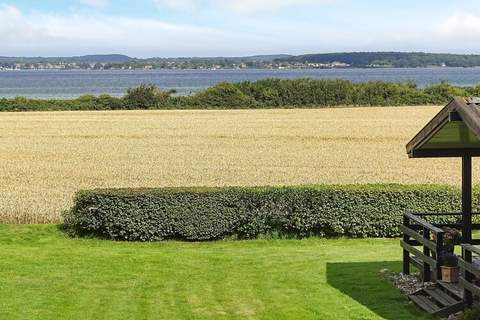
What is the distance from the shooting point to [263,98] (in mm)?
86312

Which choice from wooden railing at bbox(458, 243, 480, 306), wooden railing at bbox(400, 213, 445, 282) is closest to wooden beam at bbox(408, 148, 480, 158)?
wooden railing at bbox(400, 213, 445, 282)

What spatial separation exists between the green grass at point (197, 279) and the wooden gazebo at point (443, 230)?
0.58 meters

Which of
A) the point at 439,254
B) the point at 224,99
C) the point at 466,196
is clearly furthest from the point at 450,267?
the point at 224,99

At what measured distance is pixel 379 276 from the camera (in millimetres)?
16078

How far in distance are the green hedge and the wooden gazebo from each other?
565cm

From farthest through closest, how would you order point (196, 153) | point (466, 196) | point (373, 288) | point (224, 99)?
point (224, 99) → point (196, 153) → point (373, 288) → point (466, 196)

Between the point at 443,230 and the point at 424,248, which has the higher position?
the point at 443,230

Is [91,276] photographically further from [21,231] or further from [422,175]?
[422,175]

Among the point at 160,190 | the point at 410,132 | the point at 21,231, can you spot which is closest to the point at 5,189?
the point at 21,231

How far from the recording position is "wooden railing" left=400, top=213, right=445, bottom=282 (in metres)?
13.6

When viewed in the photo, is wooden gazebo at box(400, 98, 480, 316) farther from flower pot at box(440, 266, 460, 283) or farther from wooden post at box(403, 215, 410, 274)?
flower pot at box(440, 266, 460, 283)

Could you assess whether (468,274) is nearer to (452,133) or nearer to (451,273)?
(451,273)

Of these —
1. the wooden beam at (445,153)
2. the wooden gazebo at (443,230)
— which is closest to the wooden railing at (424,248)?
the wooden gazebo at (443,230)

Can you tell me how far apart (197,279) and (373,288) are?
3552mm
